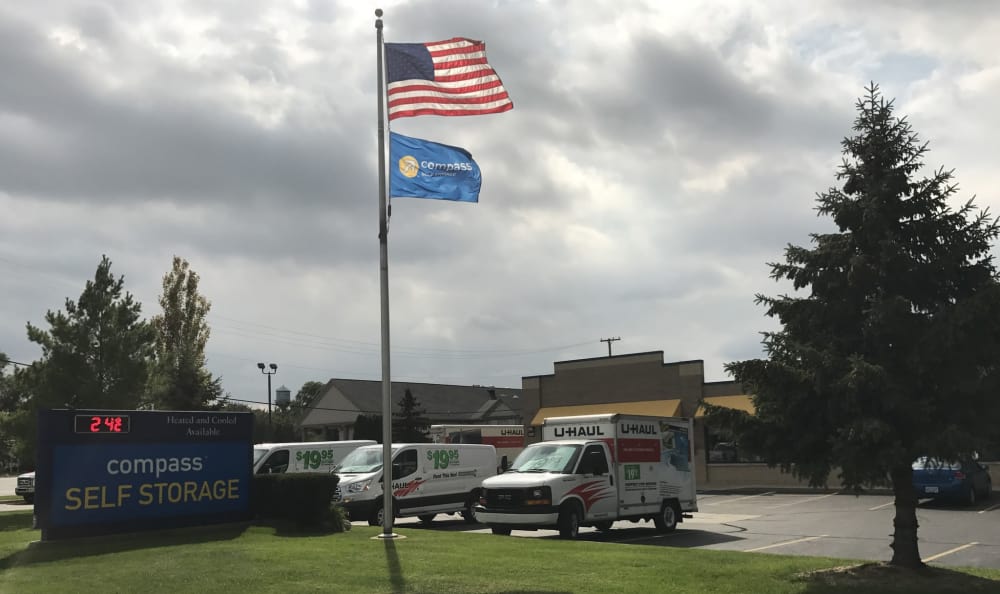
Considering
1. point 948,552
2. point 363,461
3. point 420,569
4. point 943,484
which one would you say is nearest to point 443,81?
point 420,569

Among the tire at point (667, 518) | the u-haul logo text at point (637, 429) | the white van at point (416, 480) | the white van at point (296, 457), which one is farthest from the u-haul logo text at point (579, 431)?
the white van at point (296, 457)

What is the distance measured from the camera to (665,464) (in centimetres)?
2125

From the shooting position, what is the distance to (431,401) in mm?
69250

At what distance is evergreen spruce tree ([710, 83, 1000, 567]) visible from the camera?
11125mm

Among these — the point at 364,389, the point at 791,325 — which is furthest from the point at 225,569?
the point at 364,389

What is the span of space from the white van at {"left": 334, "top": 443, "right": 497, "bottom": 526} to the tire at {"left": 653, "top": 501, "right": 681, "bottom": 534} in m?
4.44

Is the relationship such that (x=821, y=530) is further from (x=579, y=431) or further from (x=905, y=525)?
(x=905, y=525)

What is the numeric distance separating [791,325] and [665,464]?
926 centimetres

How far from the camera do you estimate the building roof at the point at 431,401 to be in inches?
2579

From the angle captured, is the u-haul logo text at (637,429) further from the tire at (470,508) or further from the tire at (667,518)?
the tire at (470,508)

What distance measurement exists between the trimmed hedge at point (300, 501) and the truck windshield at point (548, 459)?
13.2 feet

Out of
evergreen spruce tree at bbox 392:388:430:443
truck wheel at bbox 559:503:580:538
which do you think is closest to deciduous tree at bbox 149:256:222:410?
evergreen spruce tree at bbox 392:388:430:443

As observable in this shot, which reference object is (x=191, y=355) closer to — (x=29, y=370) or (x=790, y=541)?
(x=29, y=370)

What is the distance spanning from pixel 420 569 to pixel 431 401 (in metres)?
57.6
